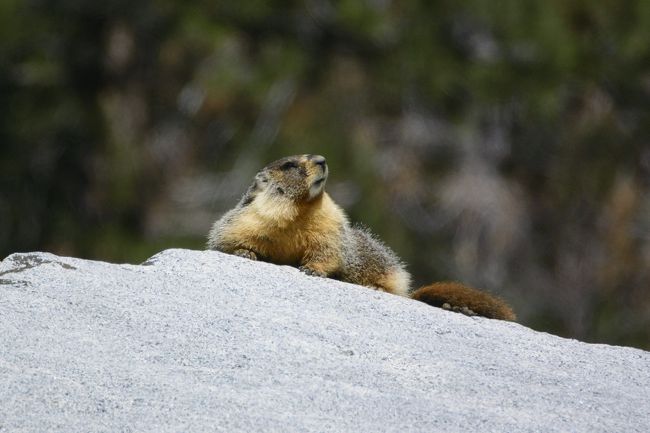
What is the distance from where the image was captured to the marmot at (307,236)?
8.16 meters

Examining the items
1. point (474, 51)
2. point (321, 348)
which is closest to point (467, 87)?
point (474, 51)

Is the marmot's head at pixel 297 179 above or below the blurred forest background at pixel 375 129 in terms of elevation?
below

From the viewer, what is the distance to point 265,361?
20.1 feet

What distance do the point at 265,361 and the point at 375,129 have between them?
1562 cm

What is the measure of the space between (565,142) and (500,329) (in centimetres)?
1478

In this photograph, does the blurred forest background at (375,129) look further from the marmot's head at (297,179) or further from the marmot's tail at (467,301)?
the marmot's tail at (467,301)

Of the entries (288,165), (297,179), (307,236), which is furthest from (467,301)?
(288,165)

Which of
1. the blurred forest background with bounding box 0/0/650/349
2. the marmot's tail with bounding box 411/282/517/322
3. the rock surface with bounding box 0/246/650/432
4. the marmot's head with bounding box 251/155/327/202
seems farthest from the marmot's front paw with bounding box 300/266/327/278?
the blurred forest background with bounding box 0/0/650/349

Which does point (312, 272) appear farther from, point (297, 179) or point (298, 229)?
point (297, 179)

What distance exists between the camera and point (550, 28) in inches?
863

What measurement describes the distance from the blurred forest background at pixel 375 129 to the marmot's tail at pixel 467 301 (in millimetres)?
10998

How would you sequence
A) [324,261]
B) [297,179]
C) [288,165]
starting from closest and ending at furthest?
1. [324,261]
2. [297,179]
3. [288,165]

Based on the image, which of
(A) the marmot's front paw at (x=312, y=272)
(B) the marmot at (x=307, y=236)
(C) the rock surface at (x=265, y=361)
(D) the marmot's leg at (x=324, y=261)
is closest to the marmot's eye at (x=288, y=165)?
(B) the marmot at (x=307, y=236)

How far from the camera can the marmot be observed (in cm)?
816
